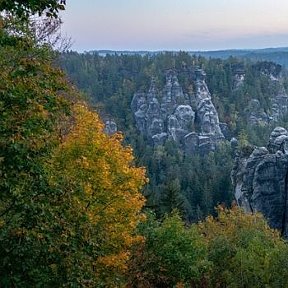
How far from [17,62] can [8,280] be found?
3.50m

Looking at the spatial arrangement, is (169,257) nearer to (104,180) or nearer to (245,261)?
(245,261)

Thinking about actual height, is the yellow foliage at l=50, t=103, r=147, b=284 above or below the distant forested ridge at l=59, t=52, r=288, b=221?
above

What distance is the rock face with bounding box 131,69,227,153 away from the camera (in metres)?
121

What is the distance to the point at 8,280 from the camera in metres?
7.51

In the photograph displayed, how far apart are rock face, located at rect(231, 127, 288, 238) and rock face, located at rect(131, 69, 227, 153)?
6954cm

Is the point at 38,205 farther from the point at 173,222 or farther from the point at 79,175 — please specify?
the point at 173,222

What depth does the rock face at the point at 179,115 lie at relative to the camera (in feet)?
396

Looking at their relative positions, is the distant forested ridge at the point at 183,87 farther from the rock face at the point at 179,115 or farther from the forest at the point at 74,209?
the forest at the point at 74,209

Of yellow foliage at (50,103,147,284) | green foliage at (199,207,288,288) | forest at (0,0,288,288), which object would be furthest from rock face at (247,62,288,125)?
yellow foliage at (50,103,147,284)

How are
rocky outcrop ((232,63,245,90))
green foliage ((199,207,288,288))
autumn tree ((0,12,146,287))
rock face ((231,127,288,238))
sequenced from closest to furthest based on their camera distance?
1. autumn tree ((0,12,146,287))
2. green foliage ((199,207,288,288))
3. rock face ((231,127,288,238))
4. rocky outcrop ((232,63,245,90))

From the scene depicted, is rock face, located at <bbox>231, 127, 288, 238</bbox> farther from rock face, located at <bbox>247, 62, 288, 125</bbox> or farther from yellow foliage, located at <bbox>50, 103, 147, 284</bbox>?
rock face, located at <bbox>247, 62, 288, 125</bbox>

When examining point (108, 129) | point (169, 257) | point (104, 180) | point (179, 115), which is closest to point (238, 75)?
point (179, 115)

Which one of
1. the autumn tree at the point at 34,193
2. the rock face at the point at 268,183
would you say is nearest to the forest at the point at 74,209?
the autumn tree at the point at 34,193

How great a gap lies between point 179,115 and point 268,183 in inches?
3444
